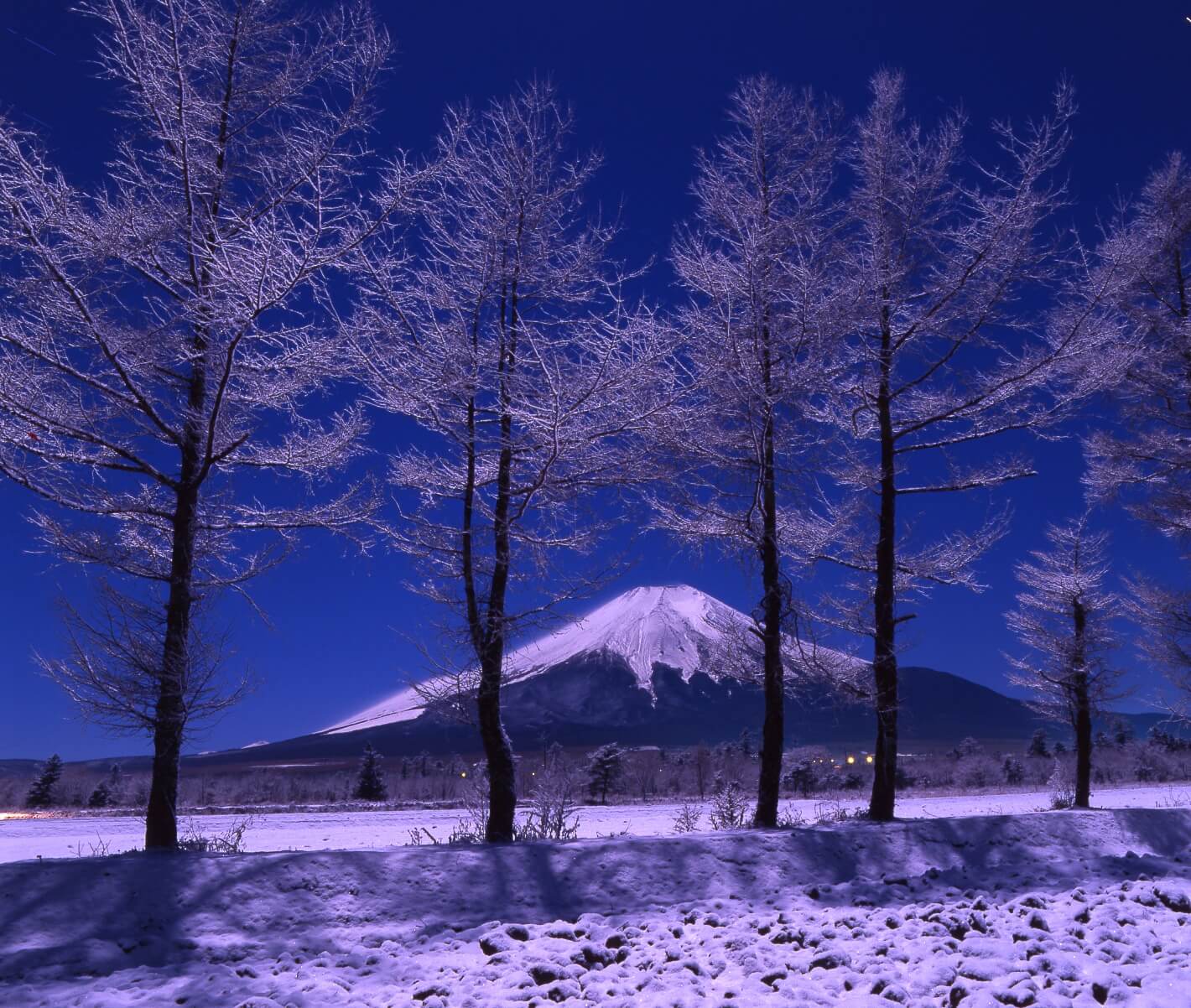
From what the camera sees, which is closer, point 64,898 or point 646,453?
point 64,898

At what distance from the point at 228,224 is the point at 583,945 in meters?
6.31

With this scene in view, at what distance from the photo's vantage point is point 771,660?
9031 mm

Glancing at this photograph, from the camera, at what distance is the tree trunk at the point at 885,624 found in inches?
374

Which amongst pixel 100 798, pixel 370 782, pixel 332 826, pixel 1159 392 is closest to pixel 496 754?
pixel 1159 392

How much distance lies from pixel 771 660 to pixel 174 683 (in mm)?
5358

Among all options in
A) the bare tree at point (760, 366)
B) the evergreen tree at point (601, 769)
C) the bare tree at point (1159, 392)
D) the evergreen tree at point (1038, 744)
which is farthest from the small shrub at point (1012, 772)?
the bare tree at point (760, 366)

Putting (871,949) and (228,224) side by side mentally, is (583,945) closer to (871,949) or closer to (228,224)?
(871,949)

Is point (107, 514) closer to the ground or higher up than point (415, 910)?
higher up

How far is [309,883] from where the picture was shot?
5312 millimetres

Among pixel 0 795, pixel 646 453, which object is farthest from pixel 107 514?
pixel 0 795

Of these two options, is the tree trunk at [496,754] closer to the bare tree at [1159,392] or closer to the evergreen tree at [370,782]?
the bare tree at [1159,392]

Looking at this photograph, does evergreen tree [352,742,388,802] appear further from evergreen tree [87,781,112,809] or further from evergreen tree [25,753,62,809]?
evergreen tree [25,753,62,809]

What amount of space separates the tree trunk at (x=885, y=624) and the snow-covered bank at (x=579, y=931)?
2.71 m

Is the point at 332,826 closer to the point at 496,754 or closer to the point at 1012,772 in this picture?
the point at 496,754
